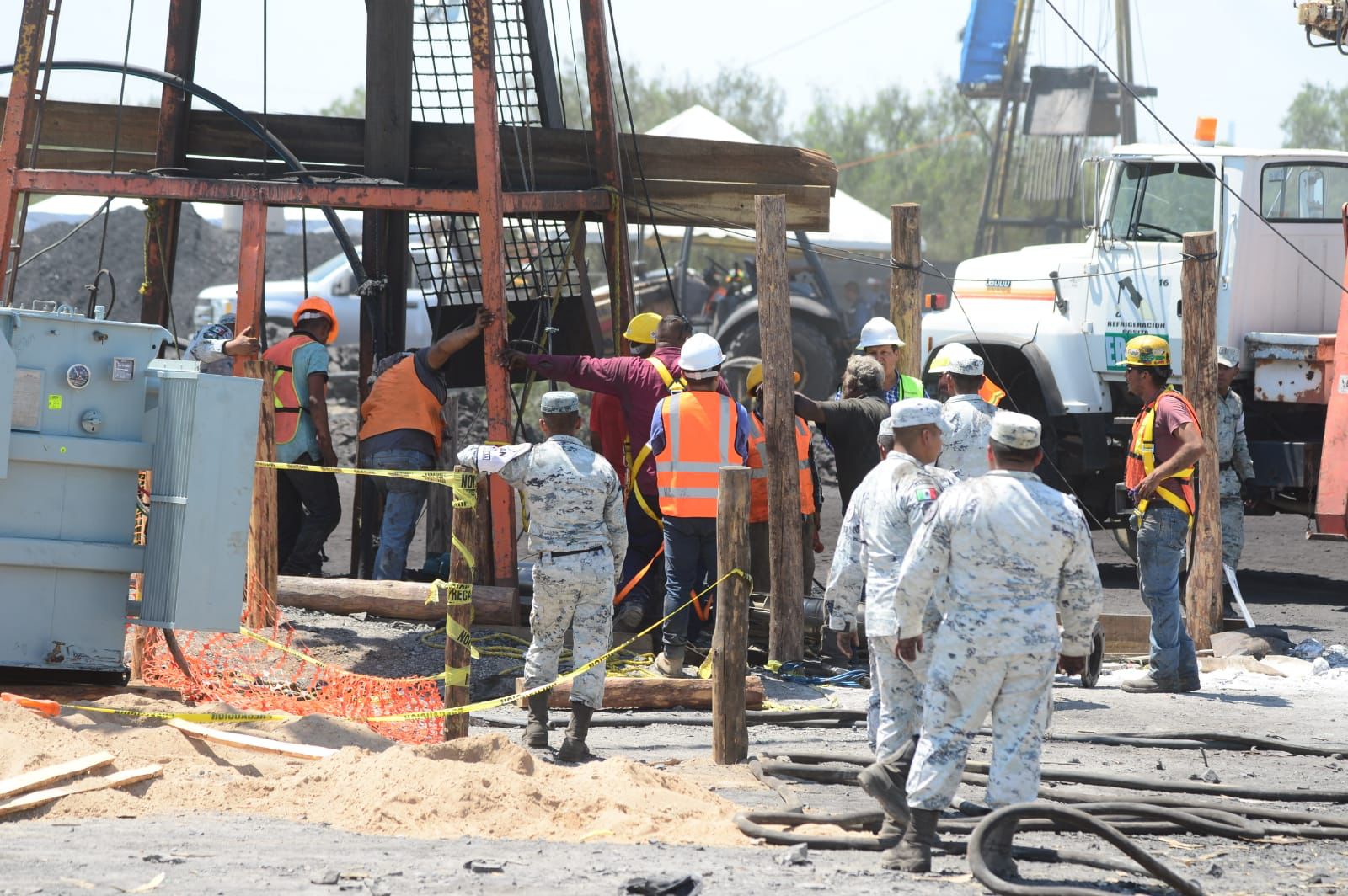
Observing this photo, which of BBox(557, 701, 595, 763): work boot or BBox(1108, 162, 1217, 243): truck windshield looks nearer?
BBox(557, 701, 595, 763): work boot

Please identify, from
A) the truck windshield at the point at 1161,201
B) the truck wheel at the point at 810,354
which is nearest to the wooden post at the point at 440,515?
the truck windshield at the point at 1161,201

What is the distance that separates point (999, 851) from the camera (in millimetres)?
5199

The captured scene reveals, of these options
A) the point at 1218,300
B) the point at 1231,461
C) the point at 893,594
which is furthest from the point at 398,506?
the point at 1218,300

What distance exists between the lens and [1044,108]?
30.8 meters

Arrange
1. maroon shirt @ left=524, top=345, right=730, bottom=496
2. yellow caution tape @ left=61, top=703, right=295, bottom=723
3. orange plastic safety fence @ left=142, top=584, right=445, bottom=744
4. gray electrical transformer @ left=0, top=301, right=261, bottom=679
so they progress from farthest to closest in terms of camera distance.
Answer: maroon shirt @ left=524, top=345, right=730, bottom=496 < orange plastic safety fence @ left=142, top=584, right=445, bottom=744 < gray electrical transformer @ left=0, top=301, right=261, bottom=679 < yellow caution tape @ left=61, top=703, right=295, bottom=723

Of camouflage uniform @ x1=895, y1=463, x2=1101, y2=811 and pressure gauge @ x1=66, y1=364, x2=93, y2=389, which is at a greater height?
pressure gauge @ x1=66, y1=364, x2=93, y2=389

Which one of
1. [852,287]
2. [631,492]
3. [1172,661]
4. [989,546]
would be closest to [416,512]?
[631,492]

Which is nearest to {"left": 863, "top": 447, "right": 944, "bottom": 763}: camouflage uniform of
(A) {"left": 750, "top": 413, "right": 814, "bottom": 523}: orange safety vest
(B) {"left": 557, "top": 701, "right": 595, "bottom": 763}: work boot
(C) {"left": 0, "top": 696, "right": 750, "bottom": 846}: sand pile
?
(C) {"left": 0, "top": 696, "right": 750, "bottom": 846}: sand pile

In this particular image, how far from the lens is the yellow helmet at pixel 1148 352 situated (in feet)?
29.6

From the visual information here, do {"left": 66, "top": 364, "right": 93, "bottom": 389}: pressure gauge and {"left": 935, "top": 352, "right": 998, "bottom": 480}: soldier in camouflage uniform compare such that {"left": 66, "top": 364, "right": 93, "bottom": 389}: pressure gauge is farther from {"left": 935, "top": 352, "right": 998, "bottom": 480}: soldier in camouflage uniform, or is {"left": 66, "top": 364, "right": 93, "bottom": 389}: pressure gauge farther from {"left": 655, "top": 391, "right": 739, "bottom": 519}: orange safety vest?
{"left": 935, "top": 352, "right": 998, "bottom": 480}: soldier in camouflage uniform

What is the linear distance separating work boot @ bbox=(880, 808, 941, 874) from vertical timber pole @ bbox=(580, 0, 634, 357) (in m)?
5.47

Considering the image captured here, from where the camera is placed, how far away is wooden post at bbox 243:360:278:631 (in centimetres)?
895

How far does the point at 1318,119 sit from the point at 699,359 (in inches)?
2832

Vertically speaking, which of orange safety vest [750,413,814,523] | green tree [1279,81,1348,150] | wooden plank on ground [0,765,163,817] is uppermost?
green tree [1279,81,1348,150]
